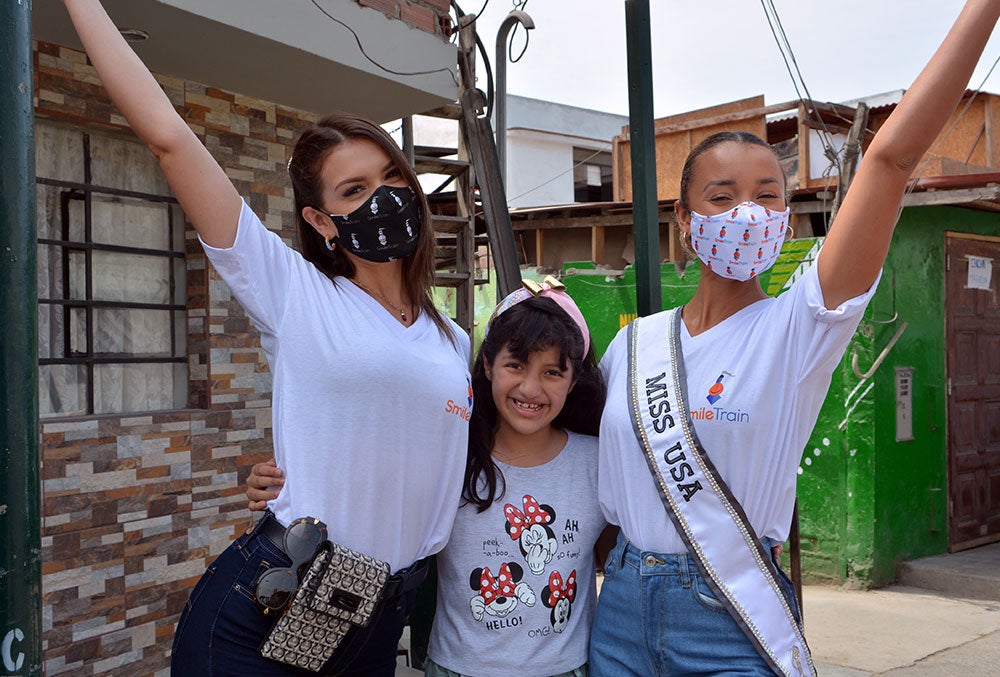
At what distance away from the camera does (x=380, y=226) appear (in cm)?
212

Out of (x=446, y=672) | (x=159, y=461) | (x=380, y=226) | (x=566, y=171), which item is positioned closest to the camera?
(x=380, y=226)

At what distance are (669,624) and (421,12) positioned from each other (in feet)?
13.2

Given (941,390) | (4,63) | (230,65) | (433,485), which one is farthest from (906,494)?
(4,63)

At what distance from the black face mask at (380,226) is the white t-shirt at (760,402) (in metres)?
0.67

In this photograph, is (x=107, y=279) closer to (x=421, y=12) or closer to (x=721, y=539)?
(x=421, y=12)

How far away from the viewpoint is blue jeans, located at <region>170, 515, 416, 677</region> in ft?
6.23

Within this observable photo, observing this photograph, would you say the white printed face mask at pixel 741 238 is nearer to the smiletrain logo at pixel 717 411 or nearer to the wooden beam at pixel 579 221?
the smiletrain logo at pixel 717 411

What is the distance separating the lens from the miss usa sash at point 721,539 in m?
1.94

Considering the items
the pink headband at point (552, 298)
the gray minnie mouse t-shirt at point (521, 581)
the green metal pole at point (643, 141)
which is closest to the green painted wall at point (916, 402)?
the green metal pole at point (643, 141)

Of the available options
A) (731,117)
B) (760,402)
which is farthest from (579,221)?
(760,402)

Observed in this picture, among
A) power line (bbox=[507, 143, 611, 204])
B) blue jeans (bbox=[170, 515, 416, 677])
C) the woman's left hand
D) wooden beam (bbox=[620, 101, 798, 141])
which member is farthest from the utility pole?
power line (bbox=[507, 143, 611, 204])

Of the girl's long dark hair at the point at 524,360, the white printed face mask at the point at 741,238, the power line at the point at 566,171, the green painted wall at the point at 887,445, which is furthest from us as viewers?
the power line at the point at 566,171

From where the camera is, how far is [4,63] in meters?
1.33

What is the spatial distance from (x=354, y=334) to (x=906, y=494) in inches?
289
